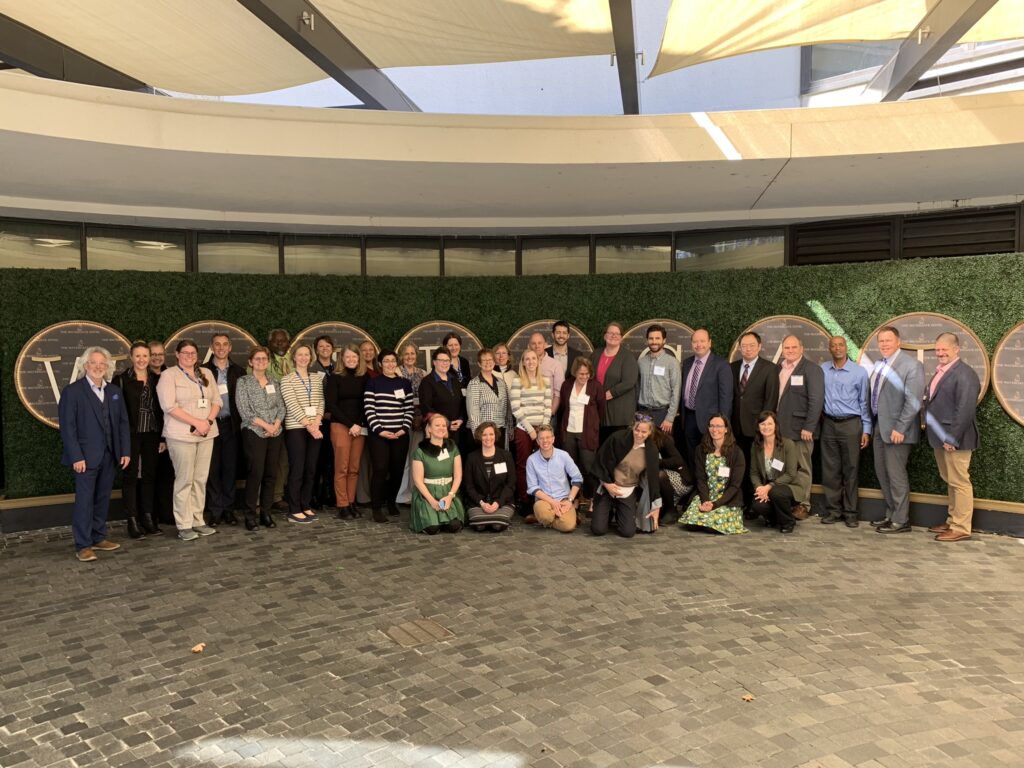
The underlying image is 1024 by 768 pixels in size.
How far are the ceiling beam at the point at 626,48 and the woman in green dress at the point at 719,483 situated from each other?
292cm

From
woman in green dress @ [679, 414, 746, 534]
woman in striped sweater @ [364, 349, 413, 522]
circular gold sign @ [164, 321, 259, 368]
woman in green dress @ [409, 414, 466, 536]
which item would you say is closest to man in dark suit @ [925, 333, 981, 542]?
woman in green dress @ [679, 414, 746, 534]

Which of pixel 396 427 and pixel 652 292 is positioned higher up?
pixel 652 292

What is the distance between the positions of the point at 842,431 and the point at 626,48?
3.88 meters

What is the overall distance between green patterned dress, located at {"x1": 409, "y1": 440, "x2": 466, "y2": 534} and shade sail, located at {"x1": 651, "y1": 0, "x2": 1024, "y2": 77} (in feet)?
12.4

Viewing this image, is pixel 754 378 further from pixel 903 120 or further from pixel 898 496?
pixel 903 120

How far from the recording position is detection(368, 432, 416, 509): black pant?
746 cm

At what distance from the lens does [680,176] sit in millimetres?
7082

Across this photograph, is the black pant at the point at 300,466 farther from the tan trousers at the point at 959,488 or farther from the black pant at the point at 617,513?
the tan trousers at the point at 959,488

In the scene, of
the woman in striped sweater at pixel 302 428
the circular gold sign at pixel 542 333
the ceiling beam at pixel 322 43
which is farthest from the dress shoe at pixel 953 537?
the ceiling beam at pixel 322 43

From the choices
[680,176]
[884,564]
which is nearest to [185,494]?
[680,176]

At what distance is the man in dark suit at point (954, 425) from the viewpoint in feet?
21.5

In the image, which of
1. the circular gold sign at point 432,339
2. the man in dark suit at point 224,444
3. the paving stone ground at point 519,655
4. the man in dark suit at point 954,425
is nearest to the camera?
the paving stone ground at point 519,655

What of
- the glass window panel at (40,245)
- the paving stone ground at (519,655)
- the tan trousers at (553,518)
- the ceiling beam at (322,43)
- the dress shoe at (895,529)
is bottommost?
the paving stone ground at (519,655)

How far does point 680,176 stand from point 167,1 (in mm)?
4298
